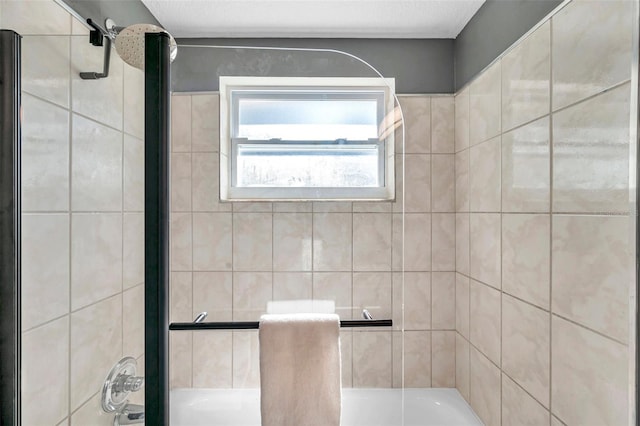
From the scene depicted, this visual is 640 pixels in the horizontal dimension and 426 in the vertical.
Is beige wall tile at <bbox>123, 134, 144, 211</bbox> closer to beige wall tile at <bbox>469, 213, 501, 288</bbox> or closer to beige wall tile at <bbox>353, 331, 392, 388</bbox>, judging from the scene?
beige wall tile at <bbox>353, 331, 392, 388</bbox>

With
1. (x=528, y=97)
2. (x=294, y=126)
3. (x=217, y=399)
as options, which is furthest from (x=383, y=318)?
(x=528, y=97)

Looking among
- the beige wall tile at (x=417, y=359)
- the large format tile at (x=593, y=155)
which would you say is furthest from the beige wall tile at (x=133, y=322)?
the large format tile at (x=593, y=155)

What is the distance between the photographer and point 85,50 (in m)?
0.69

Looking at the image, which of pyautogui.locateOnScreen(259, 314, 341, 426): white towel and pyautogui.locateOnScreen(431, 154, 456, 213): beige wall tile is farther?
pyautogui.locateOnScreen(431, 154, 456, 213): beige wall tile

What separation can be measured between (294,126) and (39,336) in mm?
744

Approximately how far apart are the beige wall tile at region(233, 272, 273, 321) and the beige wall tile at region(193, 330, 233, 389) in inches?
2.4

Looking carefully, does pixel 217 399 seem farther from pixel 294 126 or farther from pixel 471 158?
pixel 471 158

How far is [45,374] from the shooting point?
70 cm

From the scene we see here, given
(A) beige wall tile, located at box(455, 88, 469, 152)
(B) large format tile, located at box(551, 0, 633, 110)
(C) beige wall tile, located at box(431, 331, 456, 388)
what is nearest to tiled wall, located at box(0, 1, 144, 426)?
(C) beige wall tile, located at box(431, 331, 456, 388)

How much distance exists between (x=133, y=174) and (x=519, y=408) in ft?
4.56

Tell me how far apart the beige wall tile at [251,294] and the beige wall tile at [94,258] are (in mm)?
299

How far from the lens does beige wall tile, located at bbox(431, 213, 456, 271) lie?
1386 millimetres

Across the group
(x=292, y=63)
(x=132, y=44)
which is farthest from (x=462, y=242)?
(x=132, y=44)

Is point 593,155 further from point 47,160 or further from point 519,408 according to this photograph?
point 47,160
